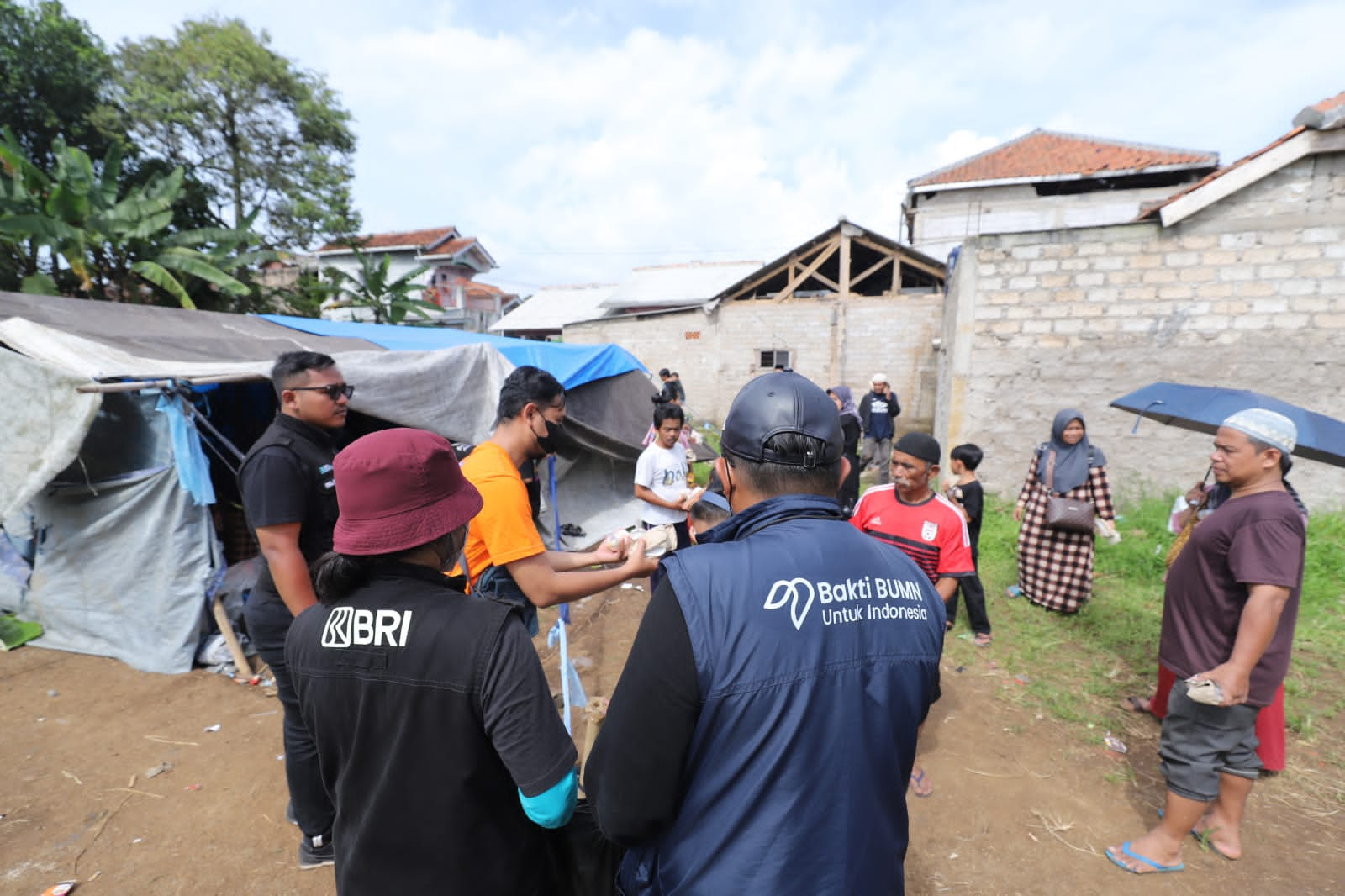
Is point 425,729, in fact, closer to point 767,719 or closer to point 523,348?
point 767,719

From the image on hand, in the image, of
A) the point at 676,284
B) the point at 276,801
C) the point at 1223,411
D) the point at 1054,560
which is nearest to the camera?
the point at 276,801

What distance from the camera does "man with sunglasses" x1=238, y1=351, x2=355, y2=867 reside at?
229 centimetres

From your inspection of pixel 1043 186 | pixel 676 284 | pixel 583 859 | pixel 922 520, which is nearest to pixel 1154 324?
pixel 922 520

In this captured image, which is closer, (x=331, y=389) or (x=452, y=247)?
(x=331, y=389)

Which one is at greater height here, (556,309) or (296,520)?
(556,309)

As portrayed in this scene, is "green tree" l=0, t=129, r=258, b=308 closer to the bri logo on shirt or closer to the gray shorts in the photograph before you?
the bri logo on shirt

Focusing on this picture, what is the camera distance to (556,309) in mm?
26047

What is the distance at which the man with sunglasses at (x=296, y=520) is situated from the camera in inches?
90.0

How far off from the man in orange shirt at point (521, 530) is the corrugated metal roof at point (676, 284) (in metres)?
17.8

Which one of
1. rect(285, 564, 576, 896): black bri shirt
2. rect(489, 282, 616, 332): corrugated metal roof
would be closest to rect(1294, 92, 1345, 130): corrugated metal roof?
rect(285, 564, 576, 896): black bri shirt

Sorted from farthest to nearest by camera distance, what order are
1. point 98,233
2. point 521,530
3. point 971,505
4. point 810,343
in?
point 810,343
point 98,233
point 971,505
point 521,530

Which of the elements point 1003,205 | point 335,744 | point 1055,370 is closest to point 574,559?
point 335,744

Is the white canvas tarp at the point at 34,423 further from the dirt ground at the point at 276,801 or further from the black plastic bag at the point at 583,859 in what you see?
the black plastic bag at the point at 583,859

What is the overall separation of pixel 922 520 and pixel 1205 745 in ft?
4.52
